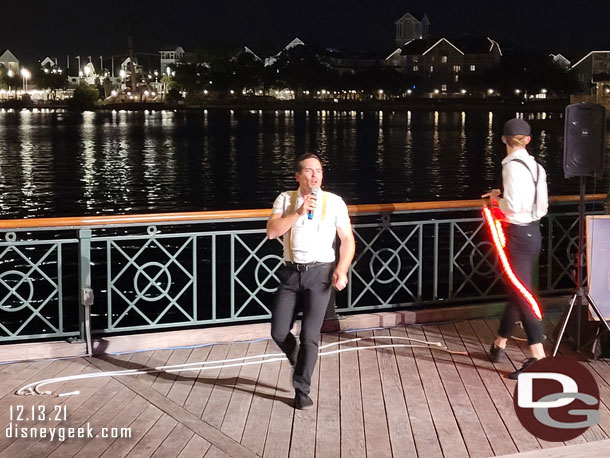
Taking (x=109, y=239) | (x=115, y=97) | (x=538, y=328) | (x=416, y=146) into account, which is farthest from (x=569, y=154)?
(x=115, y=97)

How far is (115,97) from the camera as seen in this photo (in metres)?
186

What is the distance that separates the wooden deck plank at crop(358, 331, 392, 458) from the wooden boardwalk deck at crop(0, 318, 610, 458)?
0.01 m

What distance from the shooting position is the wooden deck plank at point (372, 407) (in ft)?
18.3

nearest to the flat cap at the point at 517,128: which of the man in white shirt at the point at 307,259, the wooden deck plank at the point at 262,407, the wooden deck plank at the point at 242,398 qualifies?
the man in white shirt at the point at 307,259

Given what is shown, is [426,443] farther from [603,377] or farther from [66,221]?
[66,221]

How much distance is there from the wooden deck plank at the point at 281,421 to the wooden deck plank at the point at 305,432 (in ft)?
0.11

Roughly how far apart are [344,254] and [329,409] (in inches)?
43.8

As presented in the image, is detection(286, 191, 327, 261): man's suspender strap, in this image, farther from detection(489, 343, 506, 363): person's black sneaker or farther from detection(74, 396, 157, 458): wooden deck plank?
detection(489, 343, 506, 363): person's black sneaker

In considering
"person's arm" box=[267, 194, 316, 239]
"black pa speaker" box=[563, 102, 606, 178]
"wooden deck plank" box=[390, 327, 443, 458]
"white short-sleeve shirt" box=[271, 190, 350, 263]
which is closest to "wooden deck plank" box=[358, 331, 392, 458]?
"wooden deck plank" box=[390, 327, 443, 458]

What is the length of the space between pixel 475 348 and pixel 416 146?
55695 mm

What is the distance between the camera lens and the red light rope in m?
6.86

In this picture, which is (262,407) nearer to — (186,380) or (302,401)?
(302,401)

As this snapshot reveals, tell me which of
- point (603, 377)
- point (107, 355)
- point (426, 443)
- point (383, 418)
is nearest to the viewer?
point (426, 443)

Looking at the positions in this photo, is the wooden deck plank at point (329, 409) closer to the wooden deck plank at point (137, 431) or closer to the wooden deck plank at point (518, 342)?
the wooden deck plank at point (137, 431)
